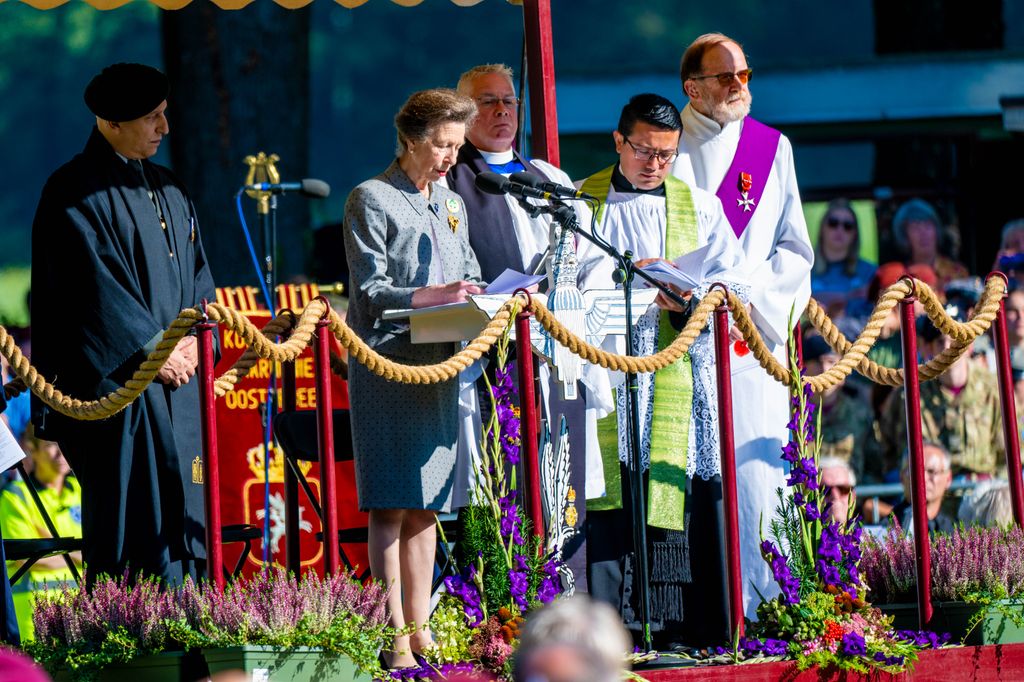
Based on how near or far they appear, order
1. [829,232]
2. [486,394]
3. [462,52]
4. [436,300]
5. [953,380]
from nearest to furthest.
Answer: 1. [436,300]
2. [486,394]
3. [953,380]
4. [829,232]
5. [462,52]

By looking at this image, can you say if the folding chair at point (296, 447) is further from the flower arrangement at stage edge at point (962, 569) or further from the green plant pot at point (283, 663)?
the flower arrangement at stage edge at point (962, 569)

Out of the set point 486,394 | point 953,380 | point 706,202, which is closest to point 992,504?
point 953,380

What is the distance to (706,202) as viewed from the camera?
25.1 feet

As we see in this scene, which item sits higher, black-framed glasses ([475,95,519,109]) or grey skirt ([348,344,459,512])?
black-framed glasses ([475,95,519,109])

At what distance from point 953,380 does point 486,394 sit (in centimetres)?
389

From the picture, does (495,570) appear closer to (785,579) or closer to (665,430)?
(785,579)

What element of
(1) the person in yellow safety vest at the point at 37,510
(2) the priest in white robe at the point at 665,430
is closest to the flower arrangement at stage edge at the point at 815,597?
(2) the priest in white robe at the point at 665,430

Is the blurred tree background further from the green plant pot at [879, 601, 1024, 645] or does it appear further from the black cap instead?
the green plant pot at [879, 601, 1024, 645]

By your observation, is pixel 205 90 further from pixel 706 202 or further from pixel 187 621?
pixel 187 621

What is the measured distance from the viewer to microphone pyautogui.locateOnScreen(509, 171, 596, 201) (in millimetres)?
6520

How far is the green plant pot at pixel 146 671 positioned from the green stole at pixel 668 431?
6.73ft

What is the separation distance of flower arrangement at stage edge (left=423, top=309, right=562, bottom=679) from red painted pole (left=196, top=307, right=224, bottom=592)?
0.82 metres

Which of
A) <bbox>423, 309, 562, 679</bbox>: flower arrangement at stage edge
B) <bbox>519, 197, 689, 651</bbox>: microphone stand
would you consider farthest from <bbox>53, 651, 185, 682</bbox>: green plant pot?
<bbox>519, 197, 689, 651</bbox>: microphone stand

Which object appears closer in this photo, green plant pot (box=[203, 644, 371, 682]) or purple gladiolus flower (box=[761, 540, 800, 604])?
green plant pot (box=[203, 644, 371, 682])
